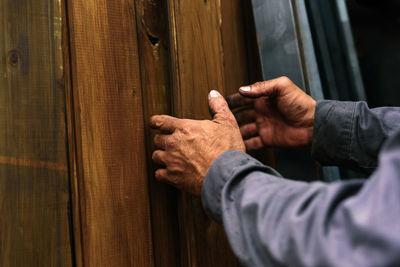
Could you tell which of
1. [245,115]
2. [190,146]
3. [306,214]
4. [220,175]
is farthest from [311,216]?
[245,115]

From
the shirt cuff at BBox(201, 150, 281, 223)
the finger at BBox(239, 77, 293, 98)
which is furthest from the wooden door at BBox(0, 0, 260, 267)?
the shirt cuff at BBox(201, 150, 281, 223)

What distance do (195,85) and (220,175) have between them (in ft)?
1.18

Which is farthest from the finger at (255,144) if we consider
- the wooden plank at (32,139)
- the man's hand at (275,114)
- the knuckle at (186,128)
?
the wooden plank at (32,139)

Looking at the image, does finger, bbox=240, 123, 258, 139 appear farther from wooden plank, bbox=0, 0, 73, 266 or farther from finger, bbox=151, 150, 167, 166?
wooden plank, bbox=0, 0, 73, 266

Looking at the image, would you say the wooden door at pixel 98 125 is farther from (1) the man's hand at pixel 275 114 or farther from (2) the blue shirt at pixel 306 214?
(2) the blue shirt at pixel 306 214

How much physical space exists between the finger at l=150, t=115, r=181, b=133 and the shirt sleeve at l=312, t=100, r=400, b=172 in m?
0.46

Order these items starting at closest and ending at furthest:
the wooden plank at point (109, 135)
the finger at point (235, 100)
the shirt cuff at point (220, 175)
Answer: the shirt cuff at point (220, 175) → the wooden plank at point (109, 135) → the finger at point (235, 100)

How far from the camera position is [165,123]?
2.97 ft

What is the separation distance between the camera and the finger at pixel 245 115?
3.73 feet

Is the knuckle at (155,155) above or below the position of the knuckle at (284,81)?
below

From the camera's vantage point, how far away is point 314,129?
3.43 feet

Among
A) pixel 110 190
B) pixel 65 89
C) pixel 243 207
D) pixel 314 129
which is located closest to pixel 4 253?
pixel 110 190

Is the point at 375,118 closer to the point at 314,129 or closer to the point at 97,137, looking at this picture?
the point at 314,129

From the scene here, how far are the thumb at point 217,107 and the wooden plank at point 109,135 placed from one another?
0.67 feet
